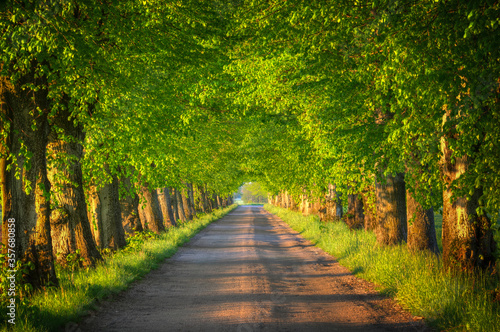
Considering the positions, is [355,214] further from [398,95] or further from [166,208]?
[398,95]

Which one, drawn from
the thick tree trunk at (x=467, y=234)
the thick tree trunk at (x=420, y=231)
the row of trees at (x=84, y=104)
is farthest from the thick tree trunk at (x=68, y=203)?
Answer: the thick tree trunk at (x=420, y=231)

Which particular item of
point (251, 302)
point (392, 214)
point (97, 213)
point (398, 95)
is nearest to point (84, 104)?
point (251, 302)

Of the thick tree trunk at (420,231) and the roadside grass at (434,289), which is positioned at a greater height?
the thick tree trunk at (420,231)

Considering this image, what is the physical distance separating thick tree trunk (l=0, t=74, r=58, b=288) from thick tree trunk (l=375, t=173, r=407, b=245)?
1008cm

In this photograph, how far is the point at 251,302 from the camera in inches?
334

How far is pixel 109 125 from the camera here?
37.1 ft

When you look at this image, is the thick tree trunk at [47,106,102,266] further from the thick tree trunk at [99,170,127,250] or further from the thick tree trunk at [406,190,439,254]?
the thick tree trunk at [406,190,439,254]

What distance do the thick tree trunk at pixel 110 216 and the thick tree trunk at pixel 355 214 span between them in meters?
11.9

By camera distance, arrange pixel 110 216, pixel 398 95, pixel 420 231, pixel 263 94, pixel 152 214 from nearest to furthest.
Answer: pixel 398 95 → pixel 420 231 → pixel 263 94 → pixel 110 216 → pixel 152 214

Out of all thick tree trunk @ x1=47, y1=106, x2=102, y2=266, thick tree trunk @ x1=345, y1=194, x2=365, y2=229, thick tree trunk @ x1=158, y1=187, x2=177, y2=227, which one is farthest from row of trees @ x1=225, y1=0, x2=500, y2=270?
thick tree trunk @ x1=158, y1=187, x2=177, y2=227

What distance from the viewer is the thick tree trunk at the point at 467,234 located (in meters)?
8.21

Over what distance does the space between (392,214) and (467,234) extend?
19.8 feet

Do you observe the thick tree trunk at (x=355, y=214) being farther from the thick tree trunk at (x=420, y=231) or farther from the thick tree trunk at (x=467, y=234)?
the thick tree trunk at (x=467, y=234)

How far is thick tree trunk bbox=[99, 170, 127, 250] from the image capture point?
15.2 metres
